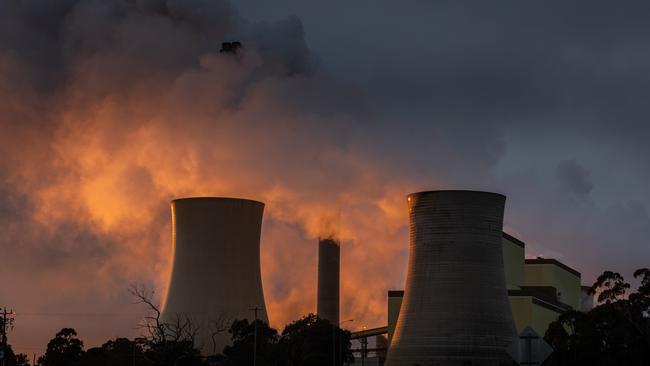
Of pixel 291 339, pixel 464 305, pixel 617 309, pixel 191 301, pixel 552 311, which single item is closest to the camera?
pixel 617 309

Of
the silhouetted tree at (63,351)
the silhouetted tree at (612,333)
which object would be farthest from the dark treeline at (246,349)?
the silhouetted tree at (612,333)

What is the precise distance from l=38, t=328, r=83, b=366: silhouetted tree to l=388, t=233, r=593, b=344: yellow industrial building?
2119cm

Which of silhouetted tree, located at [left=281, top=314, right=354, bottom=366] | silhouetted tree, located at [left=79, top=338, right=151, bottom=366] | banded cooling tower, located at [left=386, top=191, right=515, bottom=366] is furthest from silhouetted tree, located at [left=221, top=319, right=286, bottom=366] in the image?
banded cooling tower, located at [left=386, top=191, right=515, bottom=366]

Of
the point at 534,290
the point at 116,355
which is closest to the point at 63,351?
the point at 116,355

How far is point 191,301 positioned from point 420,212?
1273cm

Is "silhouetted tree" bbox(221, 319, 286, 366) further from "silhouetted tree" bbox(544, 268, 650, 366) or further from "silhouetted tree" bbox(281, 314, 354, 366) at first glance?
"silhouetted tree" bbox(544, 268, 650, 366)

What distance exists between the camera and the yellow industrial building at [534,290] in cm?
7400

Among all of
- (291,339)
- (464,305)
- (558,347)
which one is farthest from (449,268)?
Answer: (291,339)

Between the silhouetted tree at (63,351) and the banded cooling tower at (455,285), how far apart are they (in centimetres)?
2681

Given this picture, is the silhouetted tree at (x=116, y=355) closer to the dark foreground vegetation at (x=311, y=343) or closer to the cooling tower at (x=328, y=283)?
the dark foreground vegetation at (x=311, y=343)

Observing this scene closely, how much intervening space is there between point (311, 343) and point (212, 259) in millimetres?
14999

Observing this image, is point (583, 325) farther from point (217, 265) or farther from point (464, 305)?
point (217, 265)

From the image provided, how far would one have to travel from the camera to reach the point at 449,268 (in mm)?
52844

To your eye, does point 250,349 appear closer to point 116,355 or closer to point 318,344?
point 318,344
